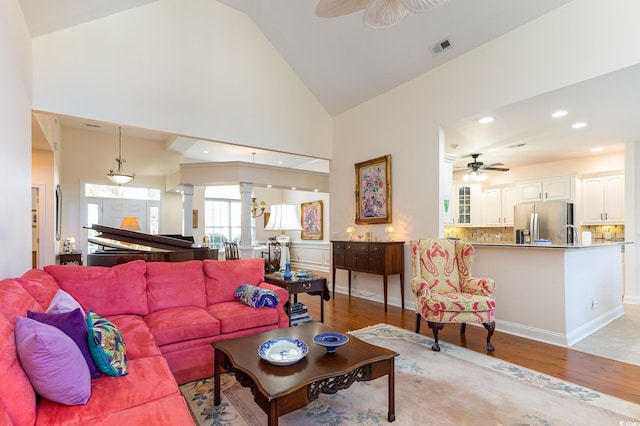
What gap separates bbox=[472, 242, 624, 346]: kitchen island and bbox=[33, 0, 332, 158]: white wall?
12.0 ft

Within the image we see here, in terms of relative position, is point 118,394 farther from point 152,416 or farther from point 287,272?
point 287,272

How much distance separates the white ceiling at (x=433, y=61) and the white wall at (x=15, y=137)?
1.58ft

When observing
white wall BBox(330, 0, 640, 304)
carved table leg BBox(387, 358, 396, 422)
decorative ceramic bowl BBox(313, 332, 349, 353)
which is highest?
white wall BBox(330, 0, 640, 304)

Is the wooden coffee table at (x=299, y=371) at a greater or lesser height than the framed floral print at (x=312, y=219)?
lesser

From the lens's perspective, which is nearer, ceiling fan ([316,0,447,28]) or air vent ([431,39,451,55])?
ceiling fan ([316,0,447,28])

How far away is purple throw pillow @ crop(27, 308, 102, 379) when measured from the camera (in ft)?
5.37

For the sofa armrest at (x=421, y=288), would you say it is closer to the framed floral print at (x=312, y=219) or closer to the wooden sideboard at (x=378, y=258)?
the wooden sideboard at (x=378, y=258)

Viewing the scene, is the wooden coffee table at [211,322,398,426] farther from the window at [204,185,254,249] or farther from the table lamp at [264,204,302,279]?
the window at [204,185,254,249]

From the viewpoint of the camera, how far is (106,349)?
5.68ft

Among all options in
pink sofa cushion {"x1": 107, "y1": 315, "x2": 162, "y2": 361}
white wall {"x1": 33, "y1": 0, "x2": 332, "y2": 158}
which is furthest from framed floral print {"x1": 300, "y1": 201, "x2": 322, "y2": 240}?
pink sofa cushion {"x1": 107, "y1": 315, "x2": 162, "y2": 361}

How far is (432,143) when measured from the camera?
15.0ft

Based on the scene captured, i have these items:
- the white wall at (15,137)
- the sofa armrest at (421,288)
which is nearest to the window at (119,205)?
the white wall at (15,137)

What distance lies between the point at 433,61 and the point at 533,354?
3.66m

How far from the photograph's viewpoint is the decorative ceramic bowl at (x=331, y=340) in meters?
2.01
